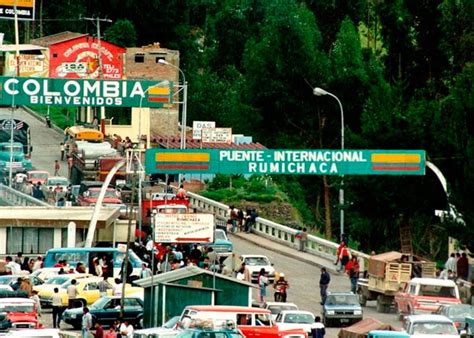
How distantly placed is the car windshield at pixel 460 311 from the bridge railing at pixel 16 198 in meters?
33.0

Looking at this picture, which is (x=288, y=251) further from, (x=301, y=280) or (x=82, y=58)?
(x=82, y=58)

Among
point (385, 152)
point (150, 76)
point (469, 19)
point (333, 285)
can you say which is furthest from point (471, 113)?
point (150, 76)

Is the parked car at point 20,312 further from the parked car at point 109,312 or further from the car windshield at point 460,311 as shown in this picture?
the car windshield at point 460,311

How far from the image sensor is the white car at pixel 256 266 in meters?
68.4

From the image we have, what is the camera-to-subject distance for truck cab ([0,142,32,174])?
3898 inches

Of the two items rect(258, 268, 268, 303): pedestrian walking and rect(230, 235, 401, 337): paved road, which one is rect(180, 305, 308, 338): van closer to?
rect(230, 235, 401, 337): paved road

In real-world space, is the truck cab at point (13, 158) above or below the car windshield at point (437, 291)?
above

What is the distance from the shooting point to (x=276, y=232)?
8469 cm

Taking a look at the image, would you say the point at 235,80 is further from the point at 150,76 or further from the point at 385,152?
the point at 385,152

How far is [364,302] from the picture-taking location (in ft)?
212

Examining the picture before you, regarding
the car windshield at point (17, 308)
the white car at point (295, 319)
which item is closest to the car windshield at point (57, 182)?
the car windshield at point (17, 308)

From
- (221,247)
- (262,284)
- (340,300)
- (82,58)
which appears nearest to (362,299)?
(262,284)

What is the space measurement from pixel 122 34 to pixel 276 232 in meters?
55.5

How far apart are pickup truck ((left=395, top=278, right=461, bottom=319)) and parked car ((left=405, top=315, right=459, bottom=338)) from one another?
6000 mm
